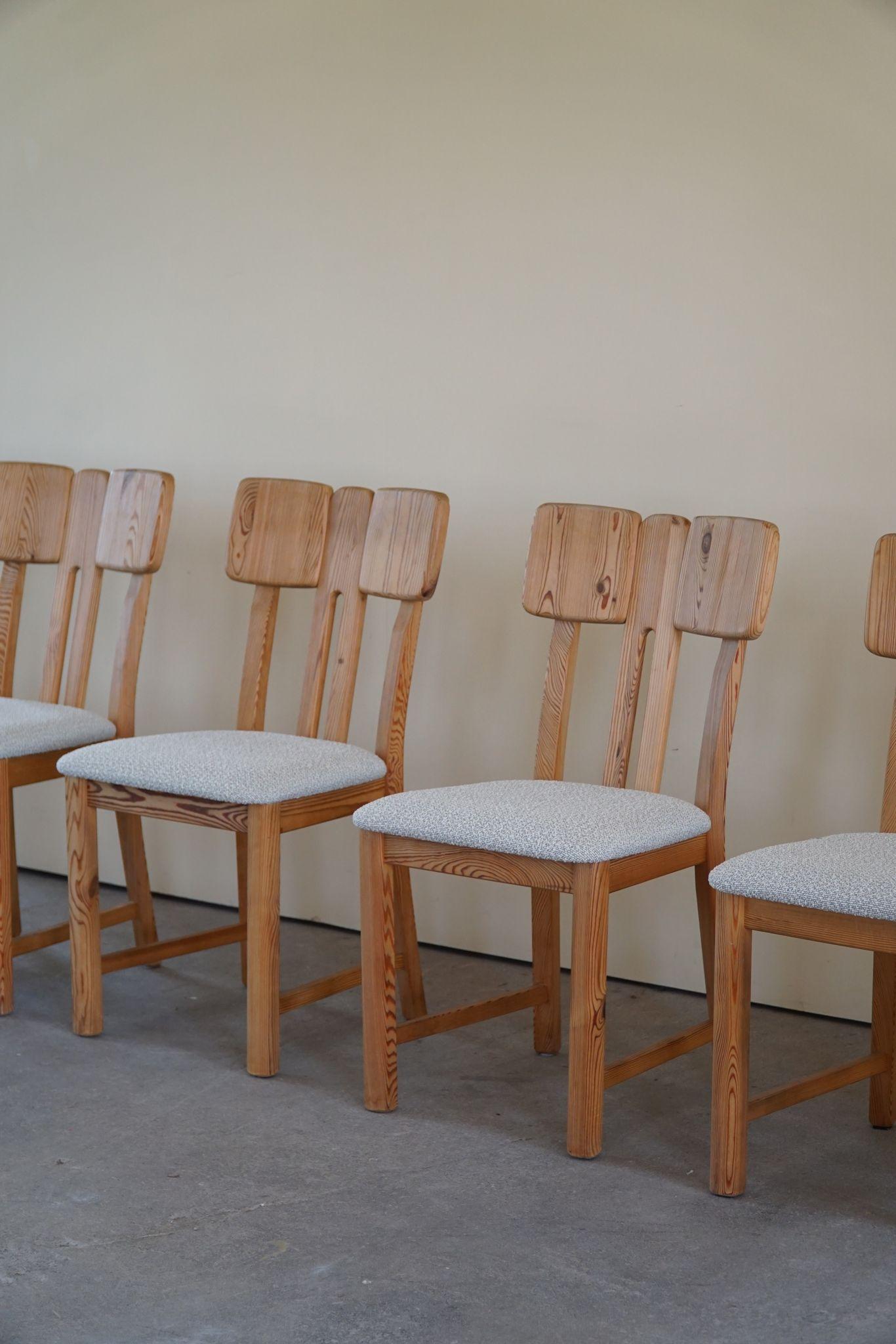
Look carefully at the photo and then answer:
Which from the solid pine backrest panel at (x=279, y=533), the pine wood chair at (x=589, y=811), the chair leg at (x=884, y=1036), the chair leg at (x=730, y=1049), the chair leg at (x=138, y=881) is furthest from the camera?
the chair leg at (x=138, y=881)

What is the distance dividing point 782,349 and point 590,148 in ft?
1.67

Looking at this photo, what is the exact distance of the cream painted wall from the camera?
230 cm

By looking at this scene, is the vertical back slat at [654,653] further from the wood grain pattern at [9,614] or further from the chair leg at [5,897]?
the wood grain pattern at [9,614]

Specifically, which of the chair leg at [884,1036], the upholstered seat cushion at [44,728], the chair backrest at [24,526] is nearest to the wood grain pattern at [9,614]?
the chair backrest at [24,526]

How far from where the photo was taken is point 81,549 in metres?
2.61

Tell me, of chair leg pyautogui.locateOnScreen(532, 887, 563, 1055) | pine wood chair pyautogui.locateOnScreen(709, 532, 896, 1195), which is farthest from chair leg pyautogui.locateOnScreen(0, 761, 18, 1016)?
pine wood chair pyautogui.locateOnScreen(709, 532, 896, 1195)

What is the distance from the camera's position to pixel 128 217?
9.76 ft

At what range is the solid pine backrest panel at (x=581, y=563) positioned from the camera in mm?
2133

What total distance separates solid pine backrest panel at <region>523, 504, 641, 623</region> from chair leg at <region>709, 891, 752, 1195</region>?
61 cm

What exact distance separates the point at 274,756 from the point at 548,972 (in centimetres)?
54

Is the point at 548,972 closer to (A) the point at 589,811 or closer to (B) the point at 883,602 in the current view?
(A) the point at 589,811

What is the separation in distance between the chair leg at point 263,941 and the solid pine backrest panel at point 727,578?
67 centimetres

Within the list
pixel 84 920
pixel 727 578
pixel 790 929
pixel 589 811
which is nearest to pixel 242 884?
pixel 84 920

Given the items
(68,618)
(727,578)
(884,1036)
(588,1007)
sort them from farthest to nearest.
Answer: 1. (68,618)
2. (727,578)
3. (884,1036)
4. (588,1007)
